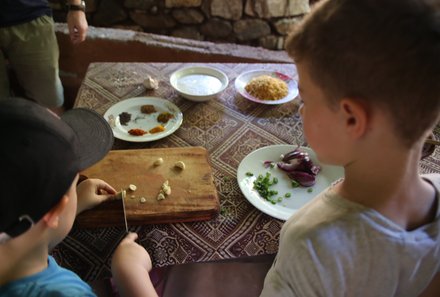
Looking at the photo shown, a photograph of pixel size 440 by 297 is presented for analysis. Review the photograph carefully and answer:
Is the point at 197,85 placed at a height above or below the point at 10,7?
below

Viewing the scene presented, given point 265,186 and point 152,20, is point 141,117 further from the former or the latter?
point 152,20

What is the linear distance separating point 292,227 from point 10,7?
1.84m

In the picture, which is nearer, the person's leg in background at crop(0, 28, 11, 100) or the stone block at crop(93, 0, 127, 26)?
the person's leg in background at crop(0, 28, 11, 100)

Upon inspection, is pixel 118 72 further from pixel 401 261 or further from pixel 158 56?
pixel 401 261

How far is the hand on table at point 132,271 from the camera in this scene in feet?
3.14

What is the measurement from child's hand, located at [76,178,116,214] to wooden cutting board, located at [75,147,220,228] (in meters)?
0.02

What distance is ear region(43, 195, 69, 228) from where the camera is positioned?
73 cm

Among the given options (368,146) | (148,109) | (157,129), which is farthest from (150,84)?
(368,146)

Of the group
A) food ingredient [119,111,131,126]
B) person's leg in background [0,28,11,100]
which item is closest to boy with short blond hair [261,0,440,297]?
food ingredient [119,111,131,126]

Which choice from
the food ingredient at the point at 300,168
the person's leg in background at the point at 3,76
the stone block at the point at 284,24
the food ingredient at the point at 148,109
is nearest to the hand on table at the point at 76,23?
the person's leg in background at the point at 3,76

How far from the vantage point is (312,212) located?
75 centimetres

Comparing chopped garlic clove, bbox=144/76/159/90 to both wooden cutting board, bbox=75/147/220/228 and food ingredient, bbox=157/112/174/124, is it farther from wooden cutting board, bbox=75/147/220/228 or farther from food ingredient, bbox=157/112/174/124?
wooden cutting board, bbox=75/147/220/228

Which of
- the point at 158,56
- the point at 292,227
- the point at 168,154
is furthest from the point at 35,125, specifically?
the point at 158,56

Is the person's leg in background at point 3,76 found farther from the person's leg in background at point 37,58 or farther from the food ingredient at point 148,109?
the food ingredient at point 148,109
